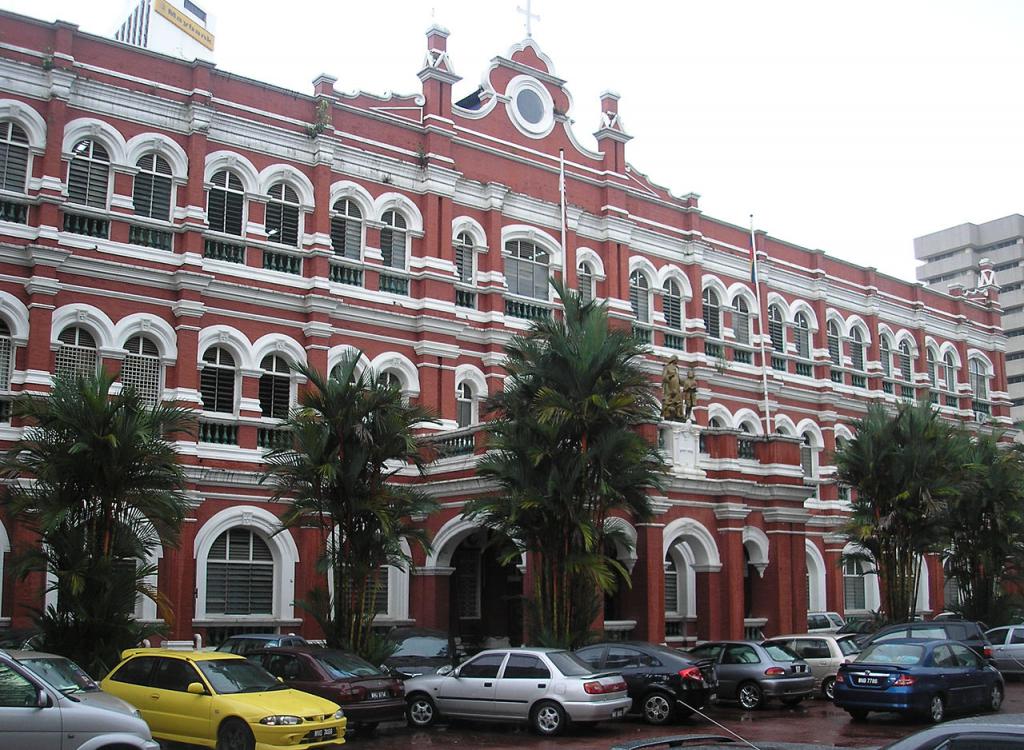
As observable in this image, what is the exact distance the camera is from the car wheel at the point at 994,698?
63.6ft

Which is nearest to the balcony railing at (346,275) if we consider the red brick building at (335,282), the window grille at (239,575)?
the red brick building at (335,282)

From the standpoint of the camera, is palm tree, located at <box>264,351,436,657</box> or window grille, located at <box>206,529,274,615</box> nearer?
palm tree, located at <box>264,351,436,657</box>

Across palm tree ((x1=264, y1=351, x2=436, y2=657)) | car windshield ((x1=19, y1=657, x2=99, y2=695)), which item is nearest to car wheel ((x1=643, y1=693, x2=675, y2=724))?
palm tree ((x1=264, y1=351, x2=436, y2=657))

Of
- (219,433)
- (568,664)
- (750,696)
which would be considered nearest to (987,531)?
(750,696)

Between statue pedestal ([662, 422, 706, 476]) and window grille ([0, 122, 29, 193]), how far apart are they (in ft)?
52.1

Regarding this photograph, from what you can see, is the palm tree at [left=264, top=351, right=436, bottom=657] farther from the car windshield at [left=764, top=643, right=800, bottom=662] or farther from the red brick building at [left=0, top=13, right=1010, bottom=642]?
the car windshield at [left=764, top=643, right=800, bottom=662]

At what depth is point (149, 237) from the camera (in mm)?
25969

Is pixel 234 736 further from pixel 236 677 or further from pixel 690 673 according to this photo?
pixel 690 673

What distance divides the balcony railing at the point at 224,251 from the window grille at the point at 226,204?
33cm

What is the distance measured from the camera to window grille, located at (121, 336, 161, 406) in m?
25.2

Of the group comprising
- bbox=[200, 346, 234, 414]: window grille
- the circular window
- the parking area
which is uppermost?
the circular window

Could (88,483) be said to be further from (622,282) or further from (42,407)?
(622,282)

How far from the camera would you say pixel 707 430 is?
92.9 ft

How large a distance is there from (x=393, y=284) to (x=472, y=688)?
14373 millimetres
